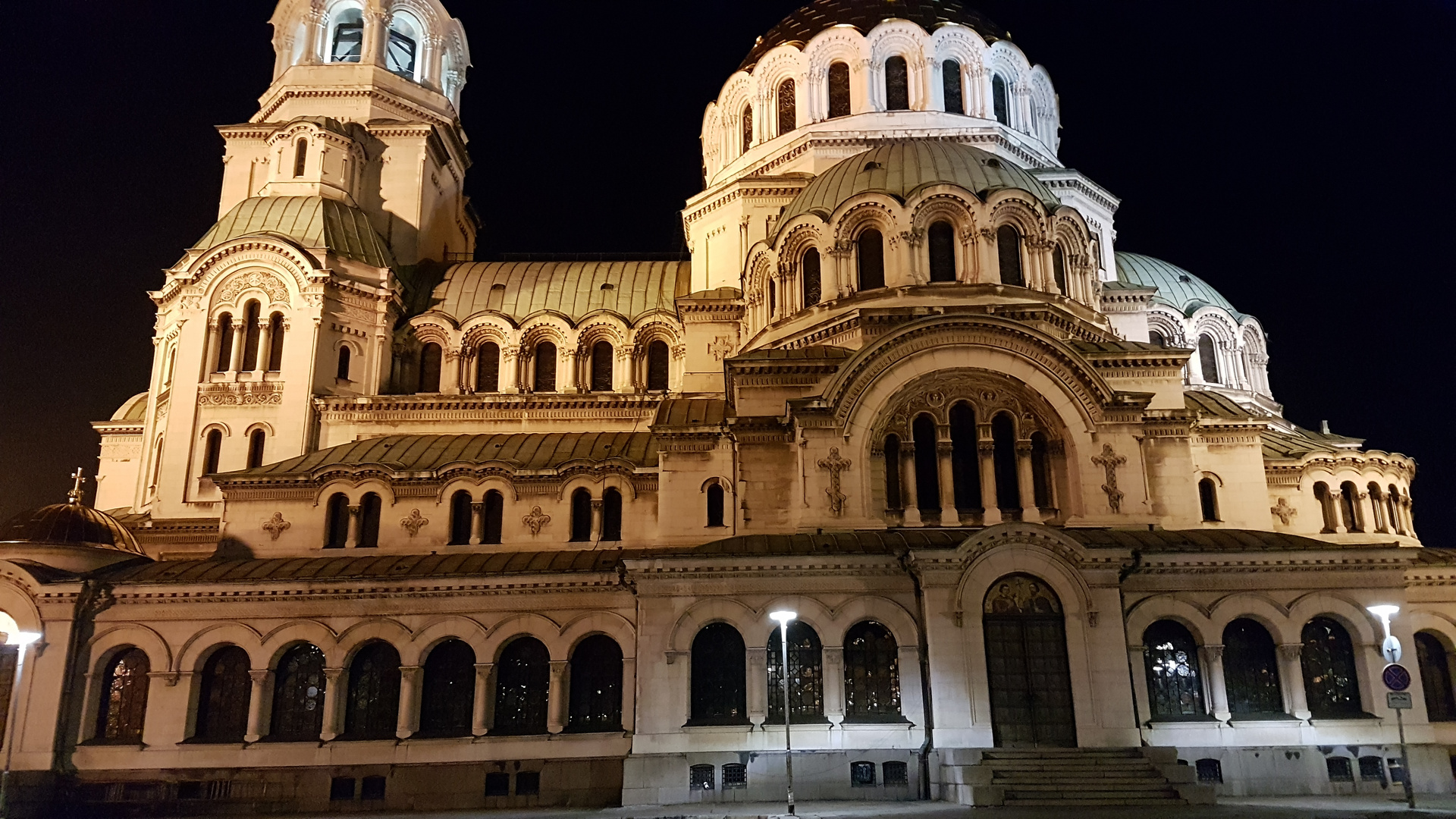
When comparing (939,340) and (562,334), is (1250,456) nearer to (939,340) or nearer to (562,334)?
(939,340)

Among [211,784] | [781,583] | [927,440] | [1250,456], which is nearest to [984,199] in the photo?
[927,440]

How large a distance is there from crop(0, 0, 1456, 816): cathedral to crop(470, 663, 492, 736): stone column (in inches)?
4.9

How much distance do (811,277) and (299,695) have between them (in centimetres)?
1667

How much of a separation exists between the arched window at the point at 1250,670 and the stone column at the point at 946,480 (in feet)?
20.0

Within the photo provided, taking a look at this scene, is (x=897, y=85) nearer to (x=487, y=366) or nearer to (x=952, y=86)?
(x=952, y=86)

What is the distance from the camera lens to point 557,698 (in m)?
23.5

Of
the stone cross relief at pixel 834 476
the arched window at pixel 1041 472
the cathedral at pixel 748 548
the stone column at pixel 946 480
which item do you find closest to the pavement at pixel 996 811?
the cathedral at pixel 748 548

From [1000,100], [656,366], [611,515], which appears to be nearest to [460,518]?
[611,515]

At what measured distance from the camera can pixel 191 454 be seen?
3219cm

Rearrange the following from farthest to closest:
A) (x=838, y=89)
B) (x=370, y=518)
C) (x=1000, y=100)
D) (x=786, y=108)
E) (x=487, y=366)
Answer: (x=786, y=108) → (x=1000, y=100) → (x=838, y=89) → (x=487, y=366) → (x=370, y=518)

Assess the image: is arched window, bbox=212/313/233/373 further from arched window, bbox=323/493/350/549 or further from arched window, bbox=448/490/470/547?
arched window, bbox=448/490/470/547

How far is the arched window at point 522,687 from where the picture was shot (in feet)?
77.7

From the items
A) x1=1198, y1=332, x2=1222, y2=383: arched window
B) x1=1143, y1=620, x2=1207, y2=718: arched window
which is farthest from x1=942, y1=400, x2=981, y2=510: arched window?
x1=1198, y1=332, x2=1222, y2=383: arched window

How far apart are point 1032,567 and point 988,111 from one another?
20292 millimetres
